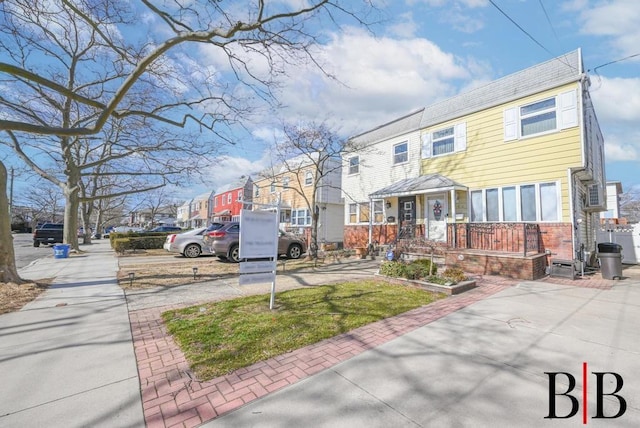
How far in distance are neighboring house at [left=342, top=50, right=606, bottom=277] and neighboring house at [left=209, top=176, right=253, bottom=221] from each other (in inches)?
815

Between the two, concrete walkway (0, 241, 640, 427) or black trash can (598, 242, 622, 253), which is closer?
concrete walkway (0, 241, 640, 427)

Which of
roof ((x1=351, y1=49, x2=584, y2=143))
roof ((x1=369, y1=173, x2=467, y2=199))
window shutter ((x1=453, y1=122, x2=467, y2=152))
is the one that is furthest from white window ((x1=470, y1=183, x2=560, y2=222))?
roof ((x1=351, y1=49, x2=584, y2=143))

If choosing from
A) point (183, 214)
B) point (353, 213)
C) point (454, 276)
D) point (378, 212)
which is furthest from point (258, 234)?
point (183, 214)

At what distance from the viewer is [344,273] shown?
9500 millimetres

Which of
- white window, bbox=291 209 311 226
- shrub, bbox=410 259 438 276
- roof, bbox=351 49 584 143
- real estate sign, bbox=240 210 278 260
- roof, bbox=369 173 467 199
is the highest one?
roof, bbox=351 49 584 143

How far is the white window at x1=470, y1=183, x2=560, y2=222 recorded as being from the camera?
9719 millimetres

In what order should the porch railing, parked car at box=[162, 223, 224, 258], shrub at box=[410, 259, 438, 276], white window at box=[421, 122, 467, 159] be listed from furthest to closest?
parked car at box=[162, 223, 224, 258] < white window at box=[421, 122, 467, 159] < the porch railing < shrub at box=[410, 259, 438, 276]

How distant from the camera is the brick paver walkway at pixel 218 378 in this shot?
253cm

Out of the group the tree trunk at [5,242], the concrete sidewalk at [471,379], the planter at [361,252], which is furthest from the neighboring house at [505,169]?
the tree trunk at [5,242]

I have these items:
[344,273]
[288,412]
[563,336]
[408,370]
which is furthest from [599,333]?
[344,273]

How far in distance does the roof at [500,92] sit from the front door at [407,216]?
3.51m

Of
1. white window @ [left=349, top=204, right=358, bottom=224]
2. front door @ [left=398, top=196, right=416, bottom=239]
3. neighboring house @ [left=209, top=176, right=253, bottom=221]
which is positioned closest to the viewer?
front door @ [left=398, top=196, right=416, bottom=239]

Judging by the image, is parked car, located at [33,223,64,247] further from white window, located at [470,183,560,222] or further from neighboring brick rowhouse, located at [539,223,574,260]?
neighboring brick rowhouse, located at [539,223,574,260]

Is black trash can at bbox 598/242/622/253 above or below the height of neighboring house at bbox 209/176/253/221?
below
